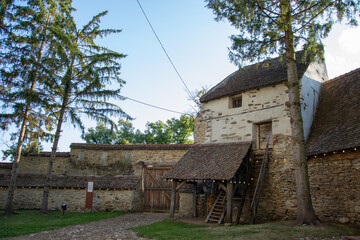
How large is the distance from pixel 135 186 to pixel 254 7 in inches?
417

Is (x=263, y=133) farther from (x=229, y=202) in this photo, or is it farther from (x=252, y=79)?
(x=229, y=202)

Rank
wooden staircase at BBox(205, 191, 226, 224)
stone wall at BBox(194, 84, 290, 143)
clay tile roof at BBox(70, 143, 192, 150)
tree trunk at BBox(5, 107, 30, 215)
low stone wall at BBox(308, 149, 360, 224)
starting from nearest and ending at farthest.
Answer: low stone wall at BBox(308, 149, 360, 224) → wooden staircase at BBox(205, 191, 226, 224) → stone wall at BBox(194, 84, 290, 143) → tree trunk at BBox(5, 107, 30, 215) → clay tile roof at BBox(70, 143, 192, 150)

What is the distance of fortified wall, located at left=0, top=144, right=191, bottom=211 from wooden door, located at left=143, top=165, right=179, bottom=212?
1.05ft

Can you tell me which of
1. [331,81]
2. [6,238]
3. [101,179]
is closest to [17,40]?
[101,179]

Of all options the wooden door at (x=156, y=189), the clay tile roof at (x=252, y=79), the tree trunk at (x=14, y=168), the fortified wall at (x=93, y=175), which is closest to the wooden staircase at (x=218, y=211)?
the fortified wall at (x=93, y=175)

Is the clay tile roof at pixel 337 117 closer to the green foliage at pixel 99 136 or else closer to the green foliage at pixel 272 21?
the green foliage at pixel 272 21

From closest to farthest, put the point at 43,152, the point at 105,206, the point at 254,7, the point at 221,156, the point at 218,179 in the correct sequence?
the point at 254,7
the point at 218,179
the point at 221,156
the point at 105,206
the point at 43,152

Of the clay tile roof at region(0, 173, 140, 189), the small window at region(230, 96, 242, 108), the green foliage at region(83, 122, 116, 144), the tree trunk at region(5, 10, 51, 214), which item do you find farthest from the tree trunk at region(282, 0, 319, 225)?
the green foliage at region(83, 122, 116, 144)

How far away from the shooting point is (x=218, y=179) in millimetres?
9625

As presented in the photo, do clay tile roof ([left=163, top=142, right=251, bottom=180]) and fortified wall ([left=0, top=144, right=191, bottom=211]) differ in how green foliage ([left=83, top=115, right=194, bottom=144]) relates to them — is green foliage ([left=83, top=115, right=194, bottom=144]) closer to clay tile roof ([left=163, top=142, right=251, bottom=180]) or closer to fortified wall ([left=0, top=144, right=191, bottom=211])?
fortified wall ([left=0, top=144, right=191, bottom=211])

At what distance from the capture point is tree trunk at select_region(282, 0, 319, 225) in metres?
7.88

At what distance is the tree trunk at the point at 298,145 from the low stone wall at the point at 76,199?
9060mm

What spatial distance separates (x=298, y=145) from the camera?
844 cm

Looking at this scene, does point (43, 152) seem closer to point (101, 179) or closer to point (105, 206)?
point (101, 179)
